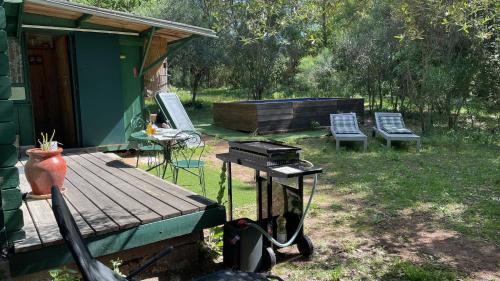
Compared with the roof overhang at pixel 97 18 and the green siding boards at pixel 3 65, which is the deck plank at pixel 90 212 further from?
the roof overhang at pixel 97 18

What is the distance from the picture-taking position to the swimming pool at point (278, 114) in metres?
11.0

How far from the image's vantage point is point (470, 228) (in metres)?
4.28

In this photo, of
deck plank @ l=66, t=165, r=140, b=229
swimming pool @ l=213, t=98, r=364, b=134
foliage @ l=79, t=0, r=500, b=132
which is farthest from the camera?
swimming pool @ l=213, t=98, r=364, b=134

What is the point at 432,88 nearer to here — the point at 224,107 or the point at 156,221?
the point at 224,107

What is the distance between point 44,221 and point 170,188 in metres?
1.24

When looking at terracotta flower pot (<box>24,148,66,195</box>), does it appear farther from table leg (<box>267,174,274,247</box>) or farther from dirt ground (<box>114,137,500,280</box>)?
dirt ground (<box>114,137,500,280</box>)

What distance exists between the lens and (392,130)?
9.06 m

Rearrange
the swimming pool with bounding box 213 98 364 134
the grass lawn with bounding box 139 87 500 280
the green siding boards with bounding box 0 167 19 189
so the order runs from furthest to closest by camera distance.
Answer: the swimming pool with bounding box 213 98 364 134
the grass lawn with bounding box 139 87 500 280
the green siding boards with bounding box 0 167 19 189

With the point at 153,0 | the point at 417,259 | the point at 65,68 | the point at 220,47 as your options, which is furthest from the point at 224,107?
the point at 153,0

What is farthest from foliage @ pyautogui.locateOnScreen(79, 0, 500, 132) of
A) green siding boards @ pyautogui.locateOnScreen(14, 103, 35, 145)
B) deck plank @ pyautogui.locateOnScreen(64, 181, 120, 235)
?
green siding boards @ pyautogui.locateOnScreen(14, 103, 35, 145)

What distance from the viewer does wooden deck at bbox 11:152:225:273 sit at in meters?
3.02

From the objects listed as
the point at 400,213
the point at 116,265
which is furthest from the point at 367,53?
the point at 116,265

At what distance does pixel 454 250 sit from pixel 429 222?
2.45 feet

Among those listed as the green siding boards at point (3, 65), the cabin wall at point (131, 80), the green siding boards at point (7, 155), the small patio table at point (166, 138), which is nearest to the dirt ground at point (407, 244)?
the small patio table at point (166, 138)
